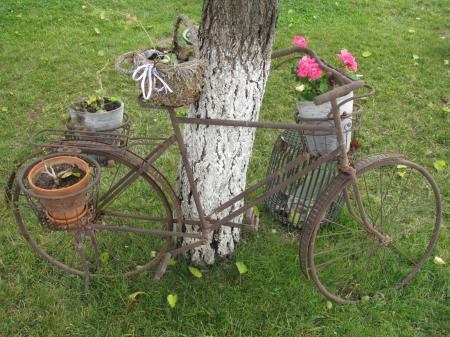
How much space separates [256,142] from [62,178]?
2.15 meters

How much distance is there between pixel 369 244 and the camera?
3.05 metres

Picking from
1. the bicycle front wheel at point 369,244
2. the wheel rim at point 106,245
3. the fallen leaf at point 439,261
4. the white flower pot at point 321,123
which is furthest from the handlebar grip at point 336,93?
the fallen leaf at point 439,261

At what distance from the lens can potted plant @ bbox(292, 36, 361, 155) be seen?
2531 mm

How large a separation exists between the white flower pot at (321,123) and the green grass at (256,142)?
80 centimetres

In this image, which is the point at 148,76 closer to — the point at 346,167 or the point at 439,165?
the point at 346,167

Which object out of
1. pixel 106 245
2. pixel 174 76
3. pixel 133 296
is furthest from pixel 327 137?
pixel 106 245

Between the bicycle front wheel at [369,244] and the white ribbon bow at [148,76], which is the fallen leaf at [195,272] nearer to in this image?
the bicycle front wheel at [369,244]

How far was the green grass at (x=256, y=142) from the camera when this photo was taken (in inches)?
104

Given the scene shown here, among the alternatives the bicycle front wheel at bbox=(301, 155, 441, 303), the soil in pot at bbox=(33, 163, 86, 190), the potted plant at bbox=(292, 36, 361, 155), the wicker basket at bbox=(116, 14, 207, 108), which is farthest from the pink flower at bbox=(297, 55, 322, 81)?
the soil in pot at bbox=(33, 163, 86, 190)

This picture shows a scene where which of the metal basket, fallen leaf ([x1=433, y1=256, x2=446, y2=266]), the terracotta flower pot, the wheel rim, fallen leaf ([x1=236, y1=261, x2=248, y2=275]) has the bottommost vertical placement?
the wheel rim

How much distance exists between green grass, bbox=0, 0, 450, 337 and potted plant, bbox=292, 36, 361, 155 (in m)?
0.82

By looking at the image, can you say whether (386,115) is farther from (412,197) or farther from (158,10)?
(158,10)

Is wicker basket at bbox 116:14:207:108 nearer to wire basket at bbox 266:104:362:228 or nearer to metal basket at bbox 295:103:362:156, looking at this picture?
metal basket at bbox 295:103:362:156

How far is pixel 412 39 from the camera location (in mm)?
5926
